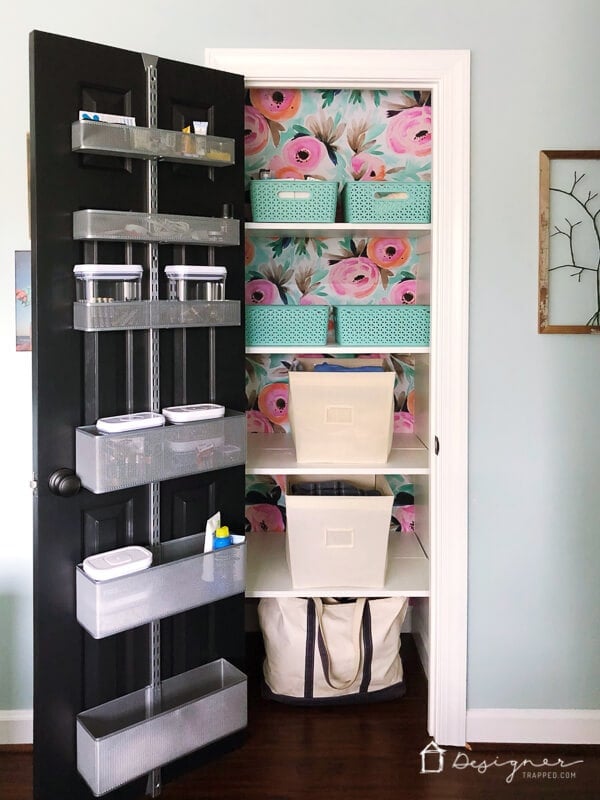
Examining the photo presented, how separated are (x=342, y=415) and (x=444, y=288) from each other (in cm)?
52

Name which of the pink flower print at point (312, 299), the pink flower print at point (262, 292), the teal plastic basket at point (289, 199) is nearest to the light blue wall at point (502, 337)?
the teal plastic basket at point (289, 199)

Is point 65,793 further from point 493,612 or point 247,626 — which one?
point 493,612

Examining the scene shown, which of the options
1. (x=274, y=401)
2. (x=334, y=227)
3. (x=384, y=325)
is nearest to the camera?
(x=334, y=227)

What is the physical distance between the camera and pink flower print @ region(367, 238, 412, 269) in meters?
2.75

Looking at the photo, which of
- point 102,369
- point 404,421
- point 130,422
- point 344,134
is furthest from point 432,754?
point 344,134

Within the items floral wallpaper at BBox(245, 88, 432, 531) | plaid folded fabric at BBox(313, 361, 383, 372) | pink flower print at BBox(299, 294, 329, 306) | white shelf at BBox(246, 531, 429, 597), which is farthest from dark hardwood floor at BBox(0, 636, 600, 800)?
pink flower print at BBox(299, 294, 329, 306)

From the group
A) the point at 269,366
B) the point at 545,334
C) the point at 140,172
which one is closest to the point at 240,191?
the point at 140,172

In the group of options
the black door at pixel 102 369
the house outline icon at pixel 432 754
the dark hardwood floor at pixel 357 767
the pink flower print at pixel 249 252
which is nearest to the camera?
the black door at pixel 102 369

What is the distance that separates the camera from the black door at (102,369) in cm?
181

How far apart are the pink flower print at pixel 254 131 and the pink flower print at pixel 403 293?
69 cm

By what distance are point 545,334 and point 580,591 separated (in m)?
0.82

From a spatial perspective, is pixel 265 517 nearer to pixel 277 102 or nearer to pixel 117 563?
pixel 117 563

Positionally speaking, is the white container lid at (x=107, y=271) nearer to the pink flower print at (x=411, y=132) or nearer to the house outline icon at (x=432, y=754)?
the pink flower print at (x=411, y=132)

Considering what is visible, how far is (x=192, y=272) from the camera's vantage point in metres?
1.99
